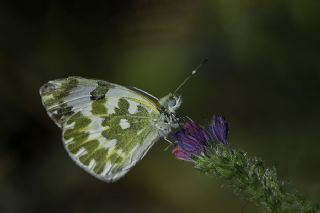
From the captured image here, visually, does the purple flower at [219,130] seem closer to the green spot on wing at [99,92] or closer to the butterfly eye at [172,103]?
the butterfly eye at [172,103]

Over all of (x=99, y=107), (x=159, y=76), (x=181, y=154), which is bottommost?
(x=181, y=154)

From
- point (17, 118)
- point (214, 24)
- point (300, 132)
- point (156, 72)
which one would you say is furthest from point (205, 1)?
point (17, 118)

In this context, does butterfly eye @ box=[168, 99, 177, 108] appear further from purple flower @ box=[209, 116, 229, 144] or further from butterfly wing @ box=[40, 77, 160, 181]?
purple flower @ box=[209, 116, 229, 144]

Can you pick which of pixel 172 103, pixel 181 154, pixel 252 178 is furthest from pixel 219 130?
pixel 172 103

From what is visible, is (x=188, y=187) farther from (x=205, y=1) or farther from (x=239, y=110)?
(x=205, y=1)

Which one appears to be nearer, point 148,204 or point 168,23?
point 148,204

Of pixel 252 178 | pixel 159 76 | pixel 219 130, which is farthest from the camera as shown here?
pixel 159 76

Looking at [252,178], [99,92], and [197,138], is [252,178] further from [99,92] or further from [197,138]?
[99,92]
